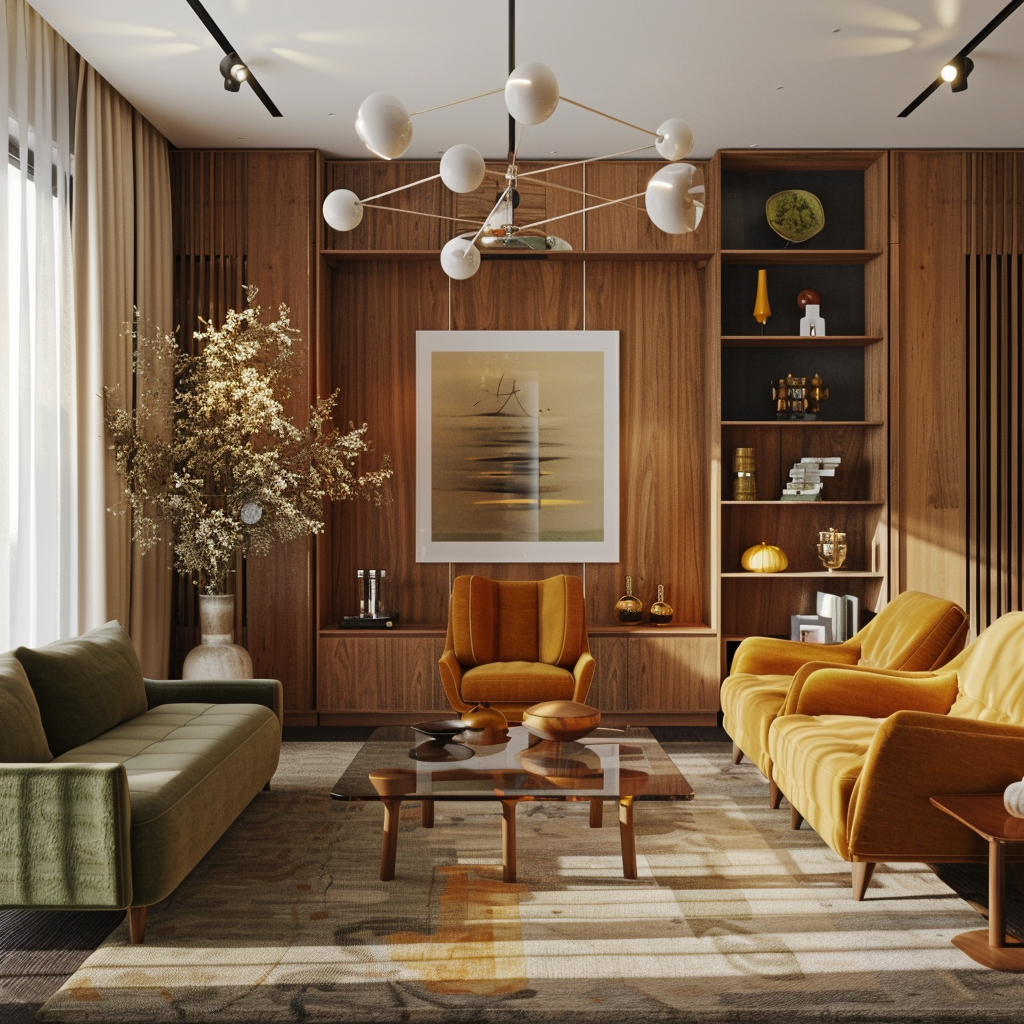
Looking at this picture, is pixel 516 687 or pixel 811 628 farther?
pixel 811 628

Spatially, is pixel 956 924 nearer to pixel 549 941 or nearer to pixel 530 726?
pixel 549 941

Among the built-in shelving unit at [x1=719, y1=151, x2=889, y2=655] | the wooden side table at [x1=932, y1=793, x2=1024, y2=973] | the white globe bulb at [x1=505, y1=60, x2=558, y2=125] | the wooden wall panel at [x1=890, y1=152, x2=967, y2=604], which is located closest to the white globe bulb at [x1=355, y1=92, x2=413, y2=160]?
the white globe bulb at [x1=505, y1=60, x2=558, y2=125]

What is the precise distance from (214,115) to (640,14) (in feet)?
7.59

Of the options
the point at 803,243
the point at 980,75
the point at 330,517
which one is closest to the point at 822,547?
the point at 803,243

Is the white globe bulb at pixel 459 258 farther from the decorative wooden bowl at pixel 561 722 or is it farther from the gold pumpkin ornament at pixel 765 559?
the gold pumpkin ornament at pixel 765 559

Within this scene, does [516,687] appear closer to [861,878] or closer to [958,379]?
[861,878]

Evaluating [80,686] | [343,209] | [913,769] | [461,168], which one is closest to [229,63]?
[343,209]

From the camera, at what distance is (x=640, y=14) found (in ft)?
12.8

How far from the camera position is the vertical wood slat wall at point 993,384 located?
5.41 m

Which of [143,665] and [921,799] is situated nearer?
[921,799]

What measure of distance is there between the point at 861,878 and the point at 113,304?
13.4 feet

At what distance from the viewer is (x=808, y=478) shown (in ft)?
18.1

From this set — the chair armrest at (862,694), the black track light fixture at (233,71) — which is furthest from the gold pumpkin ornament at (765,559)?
the black track light fixture at (233,71)

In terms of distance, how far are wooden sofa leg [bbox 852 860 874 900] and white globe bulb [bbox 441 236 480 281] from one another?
2481 mm
